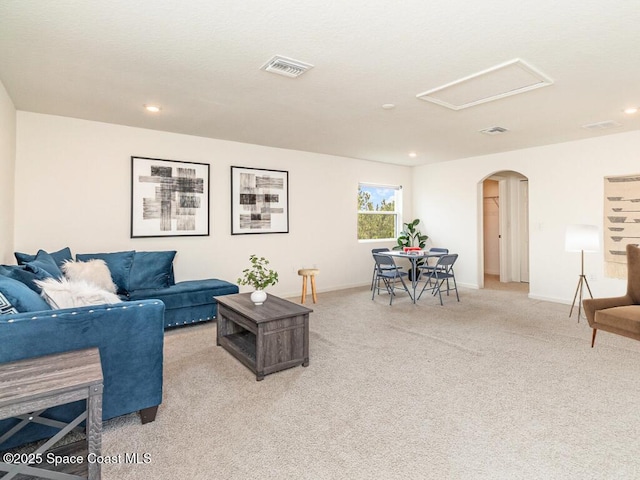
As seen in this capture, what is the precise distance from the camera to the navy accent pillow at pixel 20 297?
73.7 inches

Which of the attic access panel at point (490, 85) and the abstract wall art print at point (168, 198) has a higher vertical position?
the attic access panel at point (490, 85)

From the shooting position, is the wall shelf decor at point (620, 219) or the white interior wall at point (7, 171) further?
the wall shelf decor at point (620, 219)

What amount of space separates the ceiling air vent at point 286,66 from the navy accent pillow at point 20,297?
7.26 ft

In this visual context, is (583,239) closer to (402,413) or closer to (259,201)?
(402,413)

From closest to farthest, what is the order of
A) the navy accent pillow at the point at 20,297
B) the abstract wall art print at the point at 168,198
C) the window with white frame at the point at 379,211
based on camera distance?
the navy accent pillow at the point at 20,297, the abstract wall art print at the point at 168,198, the window with white frame at the point at 379,211

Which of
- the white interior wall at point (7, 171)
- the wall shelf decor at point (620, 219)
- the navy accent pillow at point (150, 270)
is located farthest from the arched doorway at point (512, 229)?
the white interior wall at point (7, 171)

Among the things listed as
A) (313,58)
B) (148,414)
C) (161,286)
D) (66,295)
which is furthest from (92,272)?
(313,58)

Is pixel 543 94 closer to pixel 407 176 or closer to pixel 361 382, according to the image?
pixel 361 382

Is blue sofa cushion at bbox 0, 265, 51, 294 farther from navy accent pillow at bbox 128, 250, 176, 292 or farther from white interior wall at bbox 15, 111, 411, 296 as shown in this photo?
white interior wall at bbox 15, 111, 411, 296

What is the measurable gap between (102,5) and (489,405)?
3.48m

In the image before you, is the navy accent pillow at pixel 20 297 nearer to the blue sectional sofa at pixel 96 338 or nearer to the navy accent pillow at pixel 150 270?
the blue sectional sofa at pixel 96 338

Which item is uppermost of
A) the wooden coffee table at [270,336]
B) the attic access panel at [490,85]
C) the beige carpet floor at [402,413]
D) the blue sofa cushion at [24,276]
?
the attic access panel at [490,85]

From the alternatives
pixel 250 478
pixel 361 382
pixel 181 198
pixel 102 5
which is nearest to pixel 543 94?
pixel 361 382

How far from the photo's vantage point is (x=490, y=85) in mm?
3164
